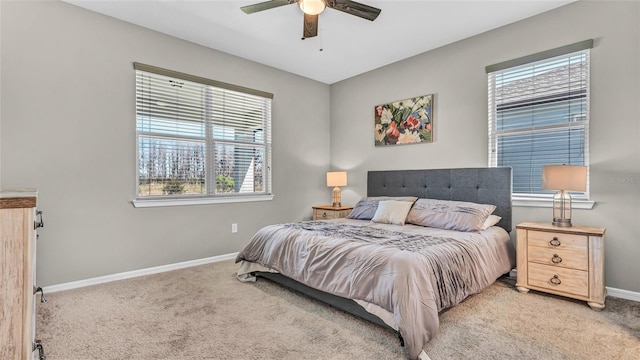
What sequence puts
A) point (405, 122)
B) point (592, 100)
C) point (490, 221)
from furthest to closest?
point (405, 122)
point (490, 221)
point (592, 100)

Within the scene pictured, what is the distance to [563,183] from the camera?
8.48ft

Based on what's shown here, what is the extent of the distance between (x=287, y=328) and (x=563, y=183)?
8.25 feet

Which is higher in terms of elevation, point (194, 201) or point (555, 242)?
point (194, 201)

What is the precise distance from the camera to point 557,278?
258 centimetres

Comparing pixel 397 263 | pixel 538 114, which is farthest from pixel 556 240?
pixel 397 263

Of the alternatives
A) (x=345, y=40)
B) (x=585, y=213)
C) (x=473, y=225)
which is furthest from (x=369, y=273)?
(x=345, y=40)

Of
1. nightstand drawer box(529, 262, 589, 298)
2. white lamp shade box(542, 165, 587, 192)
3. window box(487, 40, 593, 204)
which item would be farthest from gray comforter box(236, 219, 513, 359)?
window box(487, 40, 593, 204)

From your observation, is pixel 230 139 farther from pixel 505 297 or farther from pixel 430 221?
pixel 505 297

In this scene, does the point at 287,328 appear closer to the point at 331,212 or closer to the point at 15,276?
the point at 15,276

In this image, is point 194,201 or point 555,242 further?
point 194,201

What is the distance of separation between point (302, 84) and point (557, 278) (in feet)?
13.1

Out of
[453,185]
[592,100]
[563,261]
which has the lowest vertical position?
[563,261]

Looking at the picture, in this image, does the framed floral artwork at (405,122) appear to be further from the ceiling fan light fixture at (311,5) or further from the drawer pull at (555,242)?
the ceiling fan light fixture at (311,5)

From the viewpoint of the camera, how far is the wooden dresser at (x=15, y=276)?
37.9 inches
